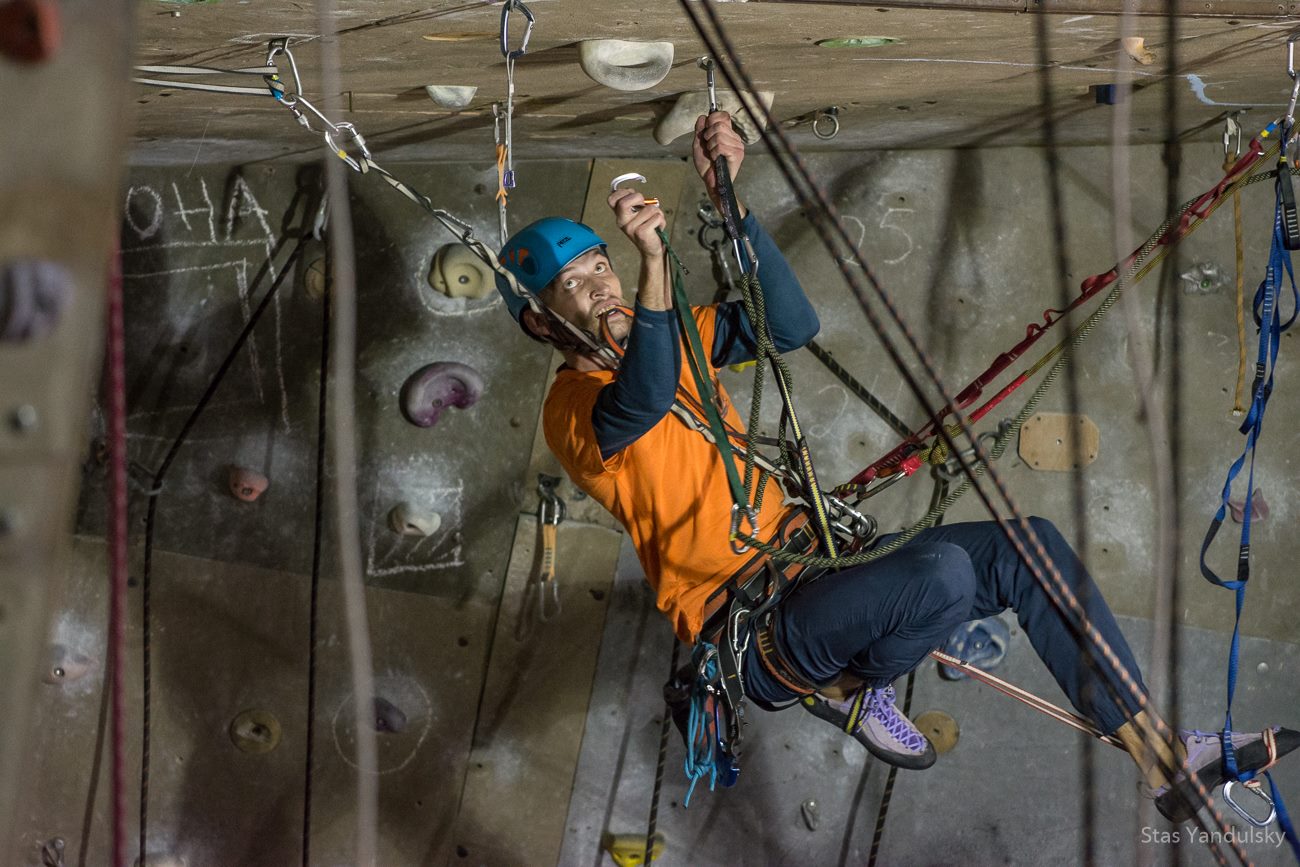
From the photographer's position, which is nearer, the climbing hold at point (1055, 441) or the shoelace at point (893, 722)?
the shoelace at point (893, 722)

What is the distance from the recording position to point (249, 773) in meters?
3.50

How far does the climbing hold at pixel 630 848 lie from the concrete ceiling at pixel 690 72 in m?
1.81

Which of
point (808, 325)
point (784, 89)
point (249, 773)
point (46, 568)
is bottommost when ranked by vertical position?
point (249, 773)

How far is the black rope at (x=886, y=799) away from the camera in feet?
10.2

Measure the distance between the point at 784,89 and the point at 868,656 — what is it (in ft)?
3.61

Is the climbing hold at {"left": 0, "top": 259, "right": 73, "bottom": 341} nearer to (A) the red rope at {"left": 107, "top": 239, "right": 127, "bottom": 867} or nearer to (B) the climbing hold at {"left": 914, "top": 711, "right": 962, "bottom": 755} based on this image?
(A) the red rope at {"left": 107, "top": 239, "right": 127, "bottom": 867}

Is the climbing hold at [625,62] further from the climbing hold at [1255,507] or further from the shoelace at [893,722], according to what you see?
the climbing hold at [1255,507]

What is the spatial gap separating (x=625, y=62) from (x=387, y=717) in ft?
6.50

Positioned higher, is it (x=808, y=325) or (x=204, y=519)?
(x=808, y=325)

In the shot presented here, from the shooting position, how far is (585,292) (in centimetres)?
242

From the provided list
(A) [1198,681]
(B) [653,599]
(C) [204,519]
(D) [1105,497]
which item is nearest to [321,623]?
(C) [204,519]

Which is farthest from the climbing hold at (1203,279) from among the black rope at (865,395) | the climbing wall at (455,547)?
the black rope at (865,395)

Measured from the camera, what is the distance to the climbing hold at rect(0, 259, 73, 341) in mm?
859

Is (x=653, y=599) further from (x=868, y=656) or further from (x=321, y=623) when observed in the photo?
(x=868, y=656)
